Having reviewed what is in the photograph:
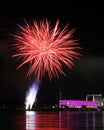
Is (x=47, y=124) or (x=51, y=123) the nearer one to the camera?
(x=47, y=124)

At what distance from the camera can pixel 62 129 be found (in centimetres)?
5559

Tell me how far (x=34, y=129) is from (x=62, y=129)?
12.1 ft

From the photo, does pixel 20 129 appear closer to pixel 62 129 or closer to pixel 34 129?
pixel 34 129

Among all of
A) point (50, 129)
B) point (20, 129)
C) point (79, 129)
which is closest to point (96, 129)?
point (79, 129)

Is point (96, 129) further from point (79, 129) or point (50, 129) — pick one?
point (50, 129)

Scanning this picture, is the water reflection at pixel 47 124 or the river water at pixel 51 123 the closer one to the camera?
the river water at pixel 51 123

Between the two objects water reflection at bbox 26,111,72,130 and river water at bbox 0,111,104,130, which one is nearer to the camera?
river water at bbox 0,111,104,130

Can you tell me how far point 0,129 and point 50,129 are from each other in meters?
6.96

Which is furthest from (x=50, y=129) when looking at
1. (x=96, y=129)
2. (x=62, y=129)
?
(x=96, y=129)

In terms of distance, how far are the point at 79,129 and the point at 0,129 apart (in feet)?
33.6

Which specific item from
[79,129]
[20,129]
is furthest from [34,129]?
[79,129]

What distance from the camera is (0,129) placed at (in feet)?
174

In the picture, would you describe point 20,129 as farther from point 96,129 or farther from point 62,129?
point 96,129

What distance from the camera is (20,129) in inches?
2173
